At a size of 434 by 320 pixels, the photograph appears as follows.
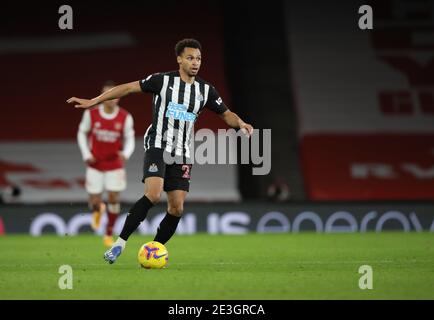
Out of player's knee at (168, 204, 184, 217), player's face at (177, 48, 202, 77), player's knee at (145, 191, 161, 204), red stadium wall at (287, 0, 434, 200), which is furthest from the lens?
red stadium wall at (287, 0, 434, 200)

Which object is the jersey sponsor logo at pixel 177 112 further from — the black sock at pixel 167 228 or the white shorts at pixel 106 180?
the white shorts at pixel 106 180

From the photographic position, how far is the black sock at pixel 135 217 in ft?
26.2

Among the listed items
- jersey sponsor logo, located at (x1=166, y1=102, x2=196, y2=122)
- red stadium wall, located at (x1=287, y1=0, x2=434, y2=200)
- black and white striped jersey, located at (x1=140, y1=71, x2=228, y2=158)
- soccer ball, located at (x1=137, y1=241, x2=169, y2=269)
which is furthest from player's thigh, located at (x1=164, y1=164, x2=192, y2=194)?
red stadium wall, located at (x1=287, y1=0, x2=434, y2=200)

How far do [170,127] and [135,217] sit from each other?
866 mm

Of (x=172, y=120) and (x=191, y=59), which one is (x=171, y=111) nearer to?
(x=172, y=120)

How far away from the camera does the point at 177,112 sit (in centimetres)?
826

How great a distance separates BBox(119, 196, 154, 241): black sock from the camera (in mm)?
7980

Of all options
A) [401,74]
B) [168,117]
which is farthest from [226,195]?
[168,117]

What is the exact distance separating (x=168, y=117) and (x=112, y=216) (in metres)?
4.41

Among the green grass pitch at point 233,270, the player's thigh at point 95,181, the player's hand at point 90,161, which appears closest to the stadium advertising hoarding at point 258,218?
the green grass pitch at point 233,270

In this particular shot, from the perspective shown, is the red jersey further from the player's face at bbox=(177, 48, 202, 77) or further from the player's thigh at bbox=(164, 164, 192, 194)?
the player's face at bbox=(177, 48, 202, 77)

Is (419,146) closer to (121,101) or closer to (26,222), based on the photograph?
(121,101)

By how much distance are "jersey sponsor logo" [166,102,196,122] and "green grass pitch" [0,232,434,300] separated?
4.40 ft
